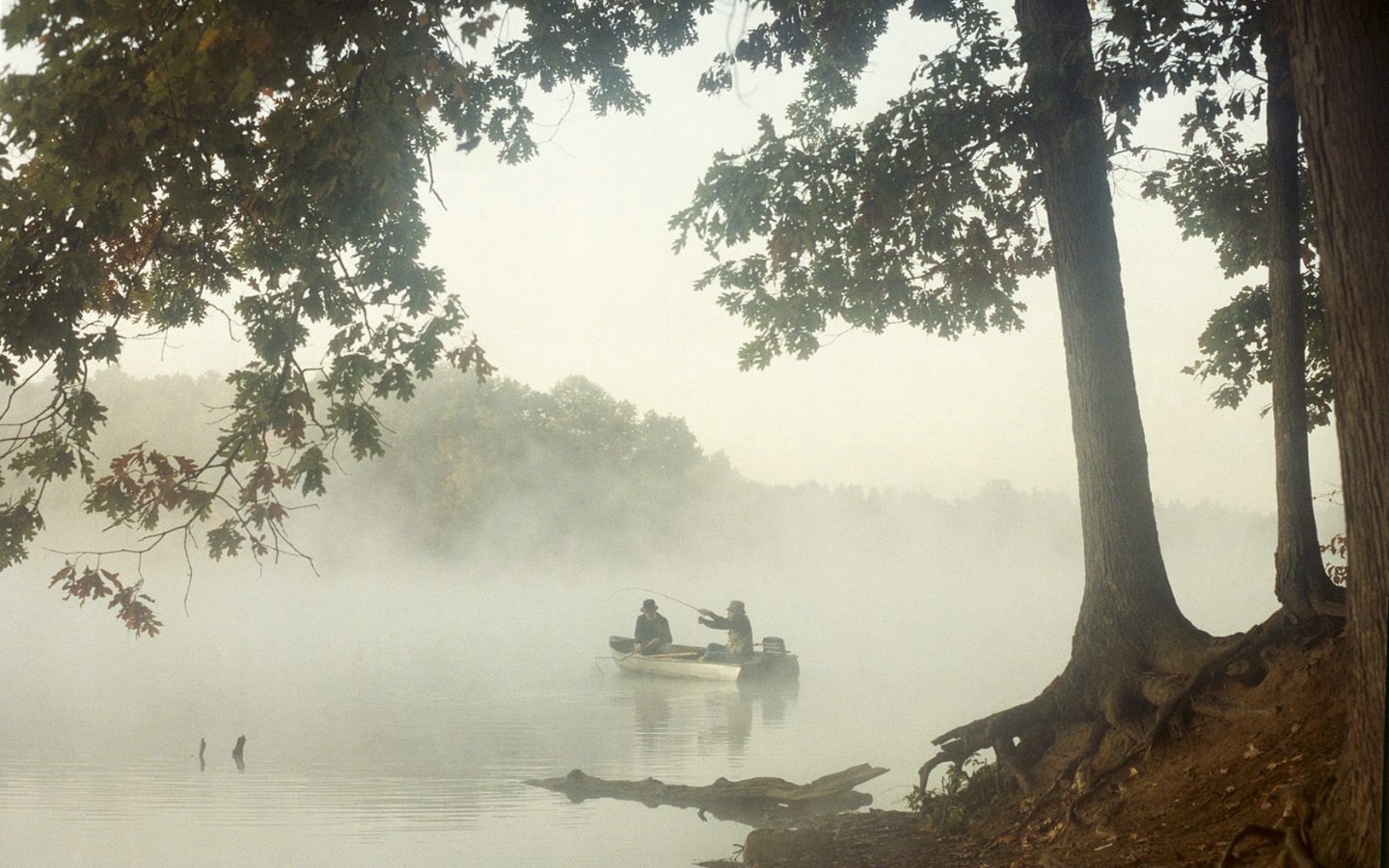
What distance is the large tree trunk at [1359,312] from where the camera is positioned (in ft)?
16.8

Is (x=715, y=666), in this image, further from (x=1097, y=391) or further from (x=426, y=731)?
(x=1097, y=391)

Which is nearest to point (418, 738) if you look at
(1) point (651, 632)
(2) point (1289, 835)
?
(1) point (651, 632)

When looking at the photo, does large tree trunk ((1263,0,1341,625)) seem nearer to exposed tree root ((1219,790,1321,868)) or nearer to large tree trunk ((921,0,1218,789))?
large tree trunk ((921,0,1218,789))

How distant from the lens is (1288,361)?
8602 mm

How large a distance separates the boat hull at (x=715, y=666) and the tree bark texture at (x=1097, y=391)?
46.5 ft

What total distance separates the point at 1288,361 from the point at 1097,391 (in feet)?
4.66

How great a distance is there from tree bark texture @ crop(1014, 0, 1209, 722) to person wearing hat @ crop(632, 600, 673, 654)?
53.0ft

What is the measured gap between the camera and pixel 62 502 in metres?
68.3

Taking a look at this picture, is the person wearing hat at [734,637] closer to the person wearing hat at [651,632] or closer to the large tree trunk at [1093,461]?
the person wearing hat at [651,632]

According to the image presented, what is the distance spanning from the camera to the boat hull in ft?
75.5

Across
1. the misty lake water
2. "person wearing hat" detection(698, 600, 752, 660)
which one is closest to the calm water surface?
the misty lake water

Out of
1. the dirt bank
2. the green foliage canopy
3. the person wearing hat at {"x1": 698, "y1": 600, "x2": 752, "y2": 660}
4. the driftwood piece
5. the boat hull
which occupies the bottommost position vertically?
the driftwood piece

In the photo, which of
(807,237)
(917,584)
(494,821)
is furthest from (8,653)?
(917,584)

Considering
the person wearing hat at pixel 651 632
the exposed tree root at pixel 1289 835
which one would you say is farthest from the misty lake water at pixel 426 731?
the exposed tree root at pixel 1289 835
